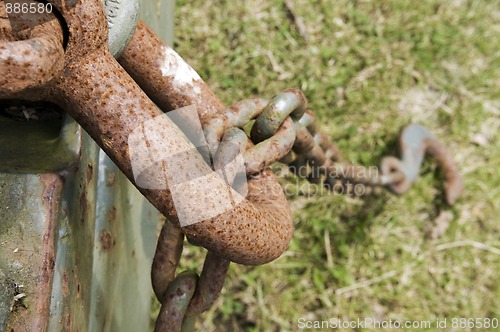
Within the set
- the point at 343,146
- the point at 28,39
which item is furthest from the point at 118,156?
the point at 343,146

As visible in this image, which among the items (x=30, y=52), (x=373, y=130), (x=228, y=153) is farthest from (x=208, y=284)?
(x=373, y=130)

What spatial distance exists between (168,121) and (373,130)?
6.11 ft

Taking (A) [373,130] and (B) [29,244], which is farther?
(A) [373,130]

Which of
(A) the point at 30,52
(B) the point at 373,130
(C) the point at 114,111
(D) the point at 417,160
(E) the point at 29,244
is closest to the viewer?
(A) the point at 30,52

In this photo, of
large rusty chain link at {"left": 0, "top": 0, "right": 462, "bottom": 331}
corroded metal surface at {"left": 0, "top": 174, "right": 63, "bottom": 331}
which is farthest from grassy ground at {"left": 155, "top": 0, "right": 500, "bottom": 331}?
corroded metal surface at {"left": 0, "top": 174, "right": 63, "bottom": 331}

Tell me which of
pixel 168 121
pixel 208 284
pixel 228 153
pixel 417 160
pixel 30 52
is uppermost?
pixel 30 52

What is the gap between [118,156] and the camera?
0.84 m

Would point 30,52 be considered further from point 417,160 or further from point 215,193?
point 417,160

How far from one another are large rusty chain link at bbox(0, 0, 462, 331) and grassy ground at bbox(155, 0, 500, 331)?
3.94ft

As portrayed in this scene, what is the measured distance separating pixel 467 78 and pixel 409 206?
661mm

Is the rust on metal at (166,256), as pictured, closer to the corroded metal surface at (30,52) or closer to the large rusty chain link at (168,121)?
the large rusty chain link at (168,121)

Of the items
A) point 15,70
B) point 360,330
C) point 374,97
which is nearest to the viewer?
point 15,70

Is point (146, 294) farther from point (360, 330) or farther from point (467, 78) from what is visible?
point (467, 78)

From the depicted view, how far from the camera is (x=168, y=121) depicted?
2.85ft
